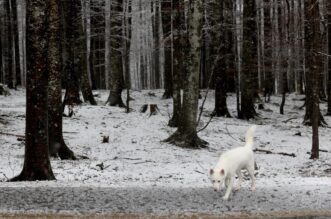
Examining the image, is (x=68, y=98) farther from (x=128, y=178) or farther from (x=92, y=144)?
(x=128, y=178)

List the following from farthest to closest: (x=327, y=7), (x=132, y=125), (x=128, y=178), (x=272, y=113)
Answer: (x=272, y=113)
(x=327, y=7)
(x=132, y=125)
(x=128, y=178)

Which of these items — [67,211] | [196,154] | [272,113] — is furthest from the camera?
[272,113]

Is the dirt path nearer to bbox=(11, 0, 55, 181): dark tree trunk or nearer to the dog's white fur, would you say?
the dog's white fur

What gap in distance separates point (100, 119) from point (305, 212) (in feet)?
47.1

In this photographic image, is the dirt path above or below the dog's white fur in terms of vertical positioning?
below

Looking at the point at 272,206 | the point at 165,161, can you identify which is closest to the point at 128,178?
the point at 165,161

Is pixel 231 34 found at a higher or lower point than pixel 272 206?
higher

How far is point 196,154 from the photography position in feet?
52.3

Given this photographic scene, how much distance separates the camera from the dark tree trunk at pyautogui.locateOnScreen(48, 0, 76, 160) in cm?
1154

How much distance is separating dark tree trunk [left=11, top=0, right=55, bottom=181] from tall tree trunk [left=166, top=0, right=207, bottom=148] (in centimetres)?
689

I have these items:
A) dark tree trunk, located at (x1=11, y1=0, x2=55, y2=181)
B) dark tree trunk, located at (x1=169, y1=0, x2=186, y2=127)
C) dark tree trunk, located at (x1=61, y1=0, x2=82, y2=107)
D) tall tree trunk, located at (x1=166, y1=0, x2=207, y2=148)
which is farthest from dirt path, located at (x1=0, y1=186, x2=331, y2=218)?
dark tree trunk, located at (x1=169, y1=0, x2=186, y2=127)

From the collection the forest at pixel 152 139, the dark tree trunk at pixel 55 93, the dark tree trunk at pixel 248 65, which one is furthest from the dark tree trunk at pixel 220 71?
the dark tree trunk at pixel 55 93

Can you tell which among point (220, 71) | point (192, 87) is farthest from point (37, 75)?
point (220, 71)

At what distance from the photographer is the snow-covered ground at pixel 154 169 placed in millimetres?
8453
